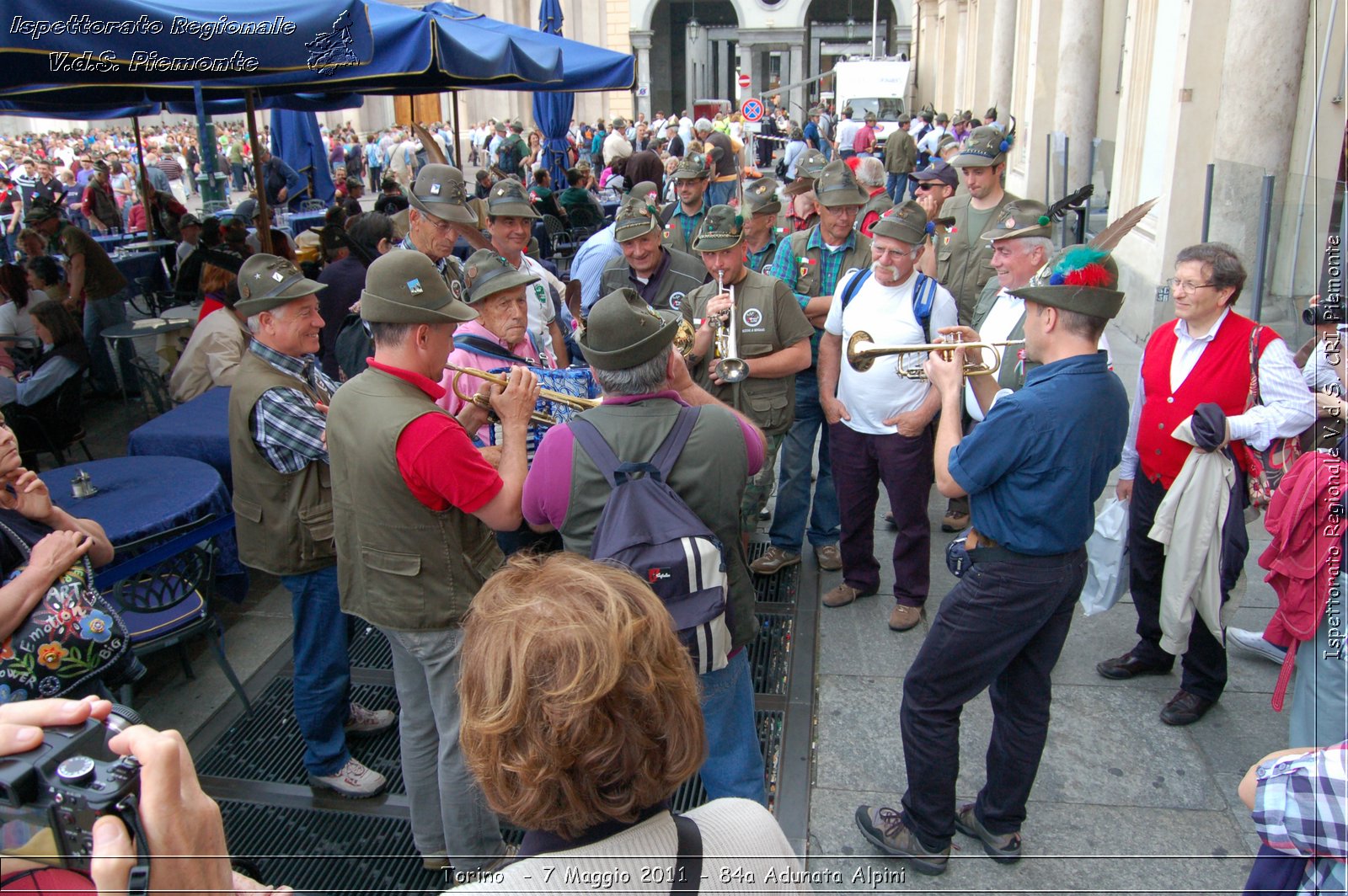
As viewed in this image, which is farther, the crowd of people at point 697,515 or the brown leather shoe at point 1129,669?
Answer: the brown leather shoe at point 1129,669

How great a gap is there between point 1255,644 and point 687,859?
3.93 m

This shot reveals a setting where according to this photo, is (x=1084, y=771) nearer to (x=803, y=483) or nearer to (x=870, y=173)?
(x=803, y=483)

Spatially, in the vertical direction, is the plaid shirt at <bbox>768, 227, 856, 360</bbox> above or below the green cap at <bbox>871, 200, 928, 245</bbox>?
below

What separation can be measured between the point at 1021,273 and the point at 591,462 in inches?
98.3

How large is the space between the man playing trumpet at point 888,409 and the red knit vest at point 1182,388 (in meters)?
0.89

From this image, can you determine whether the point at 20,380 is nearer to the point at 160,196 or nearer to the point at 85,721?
the point at 85,721

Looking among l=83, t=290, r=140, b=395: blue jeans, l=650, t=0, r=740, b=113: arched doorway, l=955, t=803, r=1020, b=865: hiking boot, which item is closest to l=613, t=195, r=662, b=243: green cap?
l=955, t=803, r=1020, b=865: hiking boot

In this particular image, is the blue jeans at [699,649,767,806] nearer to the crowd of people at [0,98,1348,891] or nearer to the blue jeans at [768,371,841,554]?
the crowd of people at [0,98,1348,891]

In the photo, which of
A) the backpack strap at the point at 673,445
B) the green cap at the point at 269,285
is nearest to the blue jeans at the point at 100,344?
the green cap at the point at 269,285

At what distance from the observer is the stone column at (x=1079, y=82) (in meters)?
13.2

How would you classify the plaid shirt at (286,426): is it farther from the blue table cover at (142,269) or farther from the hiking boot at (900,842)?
the blue table cover at (142,269)

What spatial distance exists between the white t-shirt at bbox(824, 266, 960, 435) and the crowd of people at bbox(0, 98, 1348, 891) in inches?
0.6

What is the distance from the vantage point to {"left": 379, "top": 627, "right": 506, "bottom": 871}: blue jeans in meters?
2.97

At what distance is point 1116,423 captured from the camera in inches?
112
